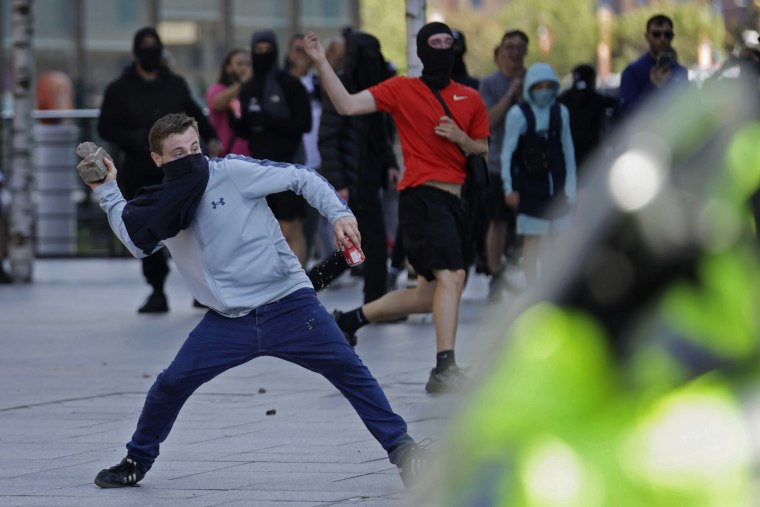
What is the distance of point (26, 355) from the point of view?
1034 centimetres

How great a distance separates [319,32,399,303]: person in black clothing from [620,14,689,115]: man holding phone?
209 cm

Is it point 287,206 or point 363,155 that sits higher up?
point 363,155

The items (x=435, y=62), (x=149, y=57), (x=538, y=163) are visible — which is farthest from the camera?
(x=149, y=57)

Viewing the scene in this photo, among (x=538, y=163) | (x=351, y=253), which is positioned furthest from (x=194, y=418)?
(x=538, y=163)

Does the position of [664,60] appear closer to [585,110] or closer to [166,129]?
[585,110]

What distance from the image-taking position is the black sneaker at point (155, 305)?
42.6ft

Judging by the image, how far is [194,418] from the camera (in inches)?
299

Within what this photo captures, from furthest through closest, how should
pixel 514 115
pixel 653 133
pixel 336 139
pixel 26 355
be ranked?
pixel 514 115
pixel 336 139
pixel 26 355
pixel 653 133

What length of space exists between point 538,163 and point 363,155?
140cm

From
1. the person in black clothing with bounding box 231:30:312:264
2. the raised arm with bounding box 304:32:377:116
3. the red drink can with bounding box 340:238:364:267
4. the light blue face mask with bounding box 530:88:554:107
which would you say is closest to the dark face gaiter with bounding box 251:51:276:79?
the person in black clothing with bounding box 231:30:312:264

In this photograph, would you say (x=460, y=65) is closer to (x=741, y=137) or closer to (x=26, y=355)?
(x=26, y=355)

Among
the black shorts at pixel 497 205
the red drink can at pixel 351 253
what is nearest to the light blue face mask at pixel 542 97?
the black shorts at pixel 497 205

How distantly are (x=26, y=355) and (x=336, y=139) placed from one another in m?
2.45

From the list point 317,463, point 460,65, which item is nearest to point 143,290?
point 460,65
